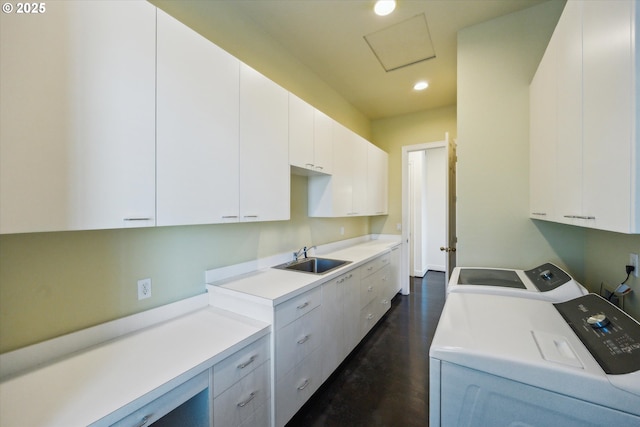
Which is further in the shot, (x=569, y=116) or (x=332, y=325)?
(x=332, y=325)

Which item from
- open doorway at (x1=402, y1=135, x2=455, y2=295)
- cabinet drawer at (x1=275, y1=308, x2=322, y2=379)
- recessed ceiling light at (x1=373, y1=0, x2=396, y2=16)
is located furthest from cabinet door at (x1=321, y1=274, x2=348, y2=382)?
open doorway at (x1=402, y1=135, x2=455, y2=295)

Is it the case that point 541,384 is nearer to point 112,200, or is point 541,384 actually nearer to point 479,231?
point 479,231

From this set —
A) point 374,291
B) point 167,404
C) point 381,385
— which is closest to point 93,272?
point 167,404

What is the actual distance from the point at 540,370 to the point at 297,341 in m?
1.21

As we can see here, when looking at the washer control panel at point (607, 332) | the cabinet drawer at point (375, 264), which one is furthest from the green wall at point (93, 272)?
the washer control panel at point (607, 332)

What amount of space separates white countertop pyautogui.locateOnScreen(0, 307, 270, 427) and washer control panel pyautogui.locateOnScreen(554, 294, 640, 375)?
1.40 m

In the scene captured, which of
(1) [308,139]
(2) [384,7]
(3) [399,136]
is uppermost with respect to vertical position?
(2) [384,7]

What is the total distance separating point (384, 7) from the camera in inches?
74.7

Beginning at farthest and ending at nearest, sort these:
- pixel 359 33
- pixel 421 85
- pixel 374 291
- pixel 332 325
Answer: pixel 421 85
pixel 374 291
pixel 359 33
pixel 332 325

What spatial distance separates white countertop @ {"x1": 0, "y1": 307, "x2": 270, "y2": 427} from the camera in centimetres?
79

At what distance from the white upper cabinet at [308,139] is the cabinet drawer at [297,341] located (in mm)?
1198

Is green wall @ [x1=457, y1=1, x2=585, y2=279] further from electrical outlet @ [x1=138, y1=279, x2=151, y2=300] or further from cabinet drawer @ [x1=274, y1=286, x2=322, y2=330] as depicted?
electrical outlet @ [x1=138, y1=279, x2=151, y2=300]

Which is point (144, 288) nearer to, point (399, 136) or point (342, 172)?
point (342, 172)

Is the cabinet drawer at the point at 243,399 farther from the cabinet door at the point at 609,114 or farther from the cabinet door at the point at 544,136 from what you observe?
the cabinet door at the point at 544,136
